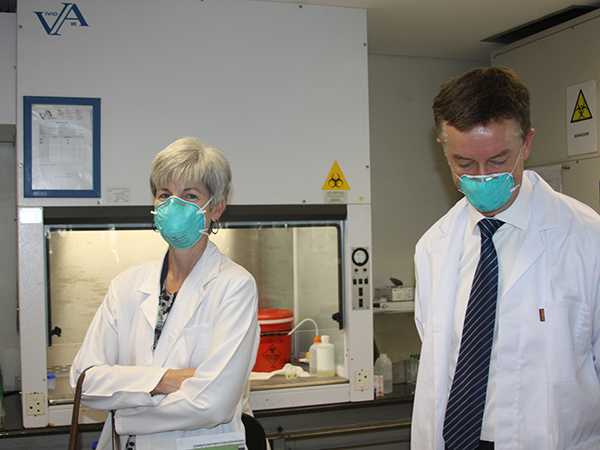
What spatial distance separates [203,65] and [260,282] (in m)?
1.04

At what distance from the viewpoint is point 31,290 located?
248cm

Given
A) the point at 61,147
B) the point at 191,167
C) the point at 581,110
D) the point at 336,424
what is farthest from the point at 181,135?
the point at 581,110

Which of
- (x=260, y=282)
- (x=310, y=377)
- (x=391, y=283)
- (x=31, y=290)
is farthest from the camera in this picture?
(x=391, y=283)

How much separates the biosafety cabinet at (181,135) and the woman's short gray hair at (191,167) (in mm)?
787

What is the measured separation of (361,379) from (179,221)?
138cm

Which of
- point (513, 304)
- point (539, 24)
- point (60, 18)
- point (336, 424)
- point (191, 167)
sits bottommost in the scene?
point (336, 424)

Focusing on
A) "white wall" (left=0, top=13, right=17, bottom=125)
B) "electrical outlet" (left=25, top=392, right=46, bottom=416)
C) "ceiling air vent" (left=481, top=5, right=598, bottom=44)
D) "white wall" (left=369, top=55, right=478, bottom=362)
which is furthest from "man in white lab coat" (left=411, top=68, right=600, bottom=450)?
"white wall" (left=369, top=55, right=478, bottom=362)

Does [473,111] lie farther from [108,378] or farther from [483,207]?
[108,378]

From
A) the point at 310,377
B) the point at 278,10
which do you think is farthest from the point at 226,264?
the point at 278,10

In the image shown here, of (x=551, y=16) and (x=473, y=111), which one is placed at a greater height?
(x=551, y=16)

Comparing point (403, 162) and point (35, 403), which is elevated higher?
point (403, 162)

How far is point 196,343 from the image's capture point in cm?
180

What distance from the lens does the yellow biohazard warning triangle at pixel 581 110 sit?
2.98 m

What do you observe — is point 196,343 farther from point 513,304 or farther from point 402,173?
point 402,173
